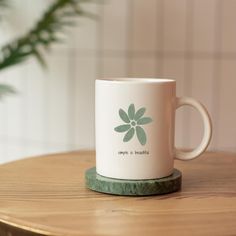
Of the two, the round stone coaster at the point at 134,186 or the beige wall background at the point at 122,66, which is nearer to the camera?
the round stone coaster at the point at 134,186

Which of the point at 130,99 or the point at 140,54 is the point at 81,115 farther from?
the point at 130,99

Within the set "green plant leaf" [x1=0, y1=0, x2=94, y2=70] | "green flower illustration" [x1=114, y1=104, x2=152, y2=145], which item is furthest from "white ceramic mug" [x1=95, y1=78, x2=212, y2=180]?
"green plant leaf" [x1=0, y1=0, x2=94, y2=70]

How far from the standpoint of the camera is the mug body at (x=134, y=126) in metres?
0.69

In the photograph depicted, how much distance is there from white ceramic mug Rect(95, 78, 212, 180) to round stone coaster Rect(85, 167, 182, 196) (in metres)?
0.01

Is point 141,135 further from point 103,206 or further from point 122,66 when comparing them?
point 122,66

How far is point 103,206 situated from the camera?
2.12 ft

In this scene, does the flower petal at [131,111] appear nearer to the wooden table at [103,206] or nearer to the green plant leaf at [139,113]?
the green plant leaf at [139,113]

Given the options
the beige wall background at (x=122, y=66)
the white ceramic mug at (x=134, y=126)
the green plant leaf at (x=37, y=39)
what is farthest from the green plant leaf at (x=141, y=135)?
the beige wall background at (x=122, y=66)

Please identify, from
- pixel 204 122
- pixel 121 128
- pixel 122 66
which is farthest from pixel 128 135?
pixel 122 66

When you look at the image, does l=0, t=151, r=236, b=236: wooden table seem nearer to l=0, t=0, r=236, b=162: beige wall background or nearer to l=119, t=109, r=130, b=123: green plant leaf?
l=119, t=109, r=130, b=123: green plant leaf

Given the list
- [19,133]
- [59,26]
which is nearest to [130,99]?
[59,26]

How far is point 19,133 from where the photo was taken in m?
1.58

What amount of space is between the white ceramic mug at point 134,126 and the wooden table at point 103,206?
0.04 m

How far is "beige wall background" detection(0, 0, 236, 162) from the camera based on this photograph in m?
1.39
